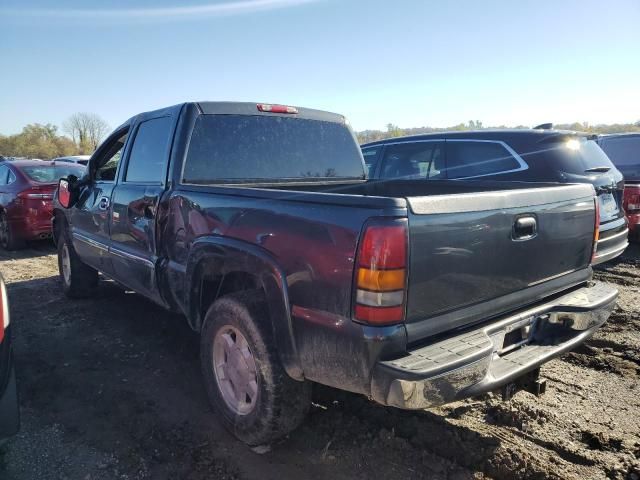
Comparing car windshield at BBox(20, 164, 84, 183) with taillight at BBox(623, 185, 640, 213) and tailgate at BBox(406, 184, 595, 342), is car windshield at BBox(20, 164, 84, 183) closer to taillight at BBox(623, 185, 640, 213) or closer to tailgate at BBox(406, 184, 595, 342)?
tailgate at BBox(406, 184, 595, 342)

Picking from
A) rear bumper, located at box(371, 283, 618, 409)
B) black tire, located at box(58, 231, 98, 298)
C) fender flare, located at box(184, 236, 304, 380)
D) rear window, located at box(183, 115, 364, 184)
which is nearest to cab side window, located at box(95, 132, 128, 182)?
black tire, located at box(58, 231, 98, 298)

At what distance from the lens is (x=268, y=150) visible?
3678mm

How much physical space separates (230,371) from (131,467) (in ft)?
2.37

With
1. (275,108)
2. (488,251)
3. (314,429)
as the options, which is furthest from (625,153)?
(314,429)

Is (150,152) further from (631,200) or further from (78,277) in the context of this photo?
(631,200)

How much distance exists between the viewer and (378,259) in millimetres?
1960

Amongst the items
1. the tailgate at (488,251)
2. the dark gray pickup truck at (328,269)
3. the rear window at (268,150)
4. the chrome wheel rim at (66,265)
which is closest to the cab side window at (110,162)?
the dark gray pickup truck at (328,269)

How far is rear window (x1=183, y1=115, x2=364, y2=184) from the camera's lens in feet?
11.0

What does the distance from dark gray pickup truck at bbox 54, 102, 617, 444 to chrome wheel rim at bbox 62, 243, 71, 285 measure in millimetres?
1946

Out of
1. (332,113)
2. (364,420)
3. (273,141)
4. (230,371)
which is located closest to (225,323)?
(230,371)

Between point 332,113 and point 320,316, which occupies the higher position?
point 332,113

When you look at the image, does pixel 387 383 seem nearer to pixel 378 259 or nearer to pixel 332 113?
pixel 378 259

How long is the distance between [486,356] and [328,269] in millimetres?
845

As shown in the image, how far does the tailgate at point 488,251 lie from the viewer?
2.09 metres
